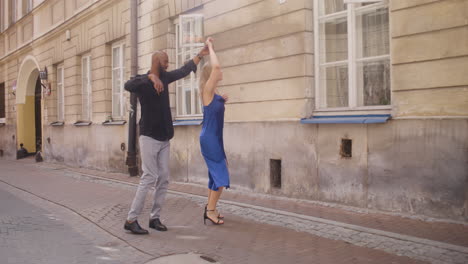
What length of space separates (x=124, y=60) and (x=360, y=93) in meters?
7.98

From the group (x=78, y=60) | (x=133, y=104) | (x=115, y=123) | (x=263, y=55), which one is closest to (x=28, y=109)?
(x=78, y=60)

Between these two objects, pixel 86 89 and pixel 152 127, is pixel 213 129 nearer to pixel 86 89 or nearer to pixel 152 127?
pixel 152 127

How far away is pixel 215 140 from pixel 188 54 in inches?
219

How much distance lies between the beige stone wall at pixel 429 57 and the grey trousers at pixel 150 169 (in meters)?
3.00

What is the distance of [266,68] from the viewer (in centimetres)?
795

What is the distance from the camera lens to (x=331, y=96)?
23.9ft

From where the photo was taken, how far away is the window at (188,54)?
10.1 m

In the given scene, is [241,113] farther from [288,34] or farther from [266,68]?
[288,34]

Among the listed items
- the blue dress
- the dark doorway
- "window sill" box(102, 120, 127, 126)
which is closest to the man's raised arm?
the blue dress

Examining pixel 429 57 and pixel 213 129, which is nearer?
pixel 213 129

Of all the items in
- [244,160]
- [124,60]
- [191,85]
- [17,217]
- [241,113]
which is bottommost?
[17,217]

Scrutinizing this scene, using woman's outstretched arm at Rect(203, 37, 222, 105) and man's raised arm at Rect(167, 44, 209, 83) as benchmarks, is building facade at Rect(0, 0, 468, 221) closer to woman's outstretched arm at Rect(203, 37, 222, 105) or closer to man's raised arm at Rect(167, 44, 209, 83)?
woman's outstretched arm at Rect(203, 37, 222, 105)

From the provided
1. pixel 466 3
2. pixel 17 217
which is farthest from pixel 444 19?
pixel 17 217

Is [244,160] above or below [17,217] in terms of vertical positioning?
above
